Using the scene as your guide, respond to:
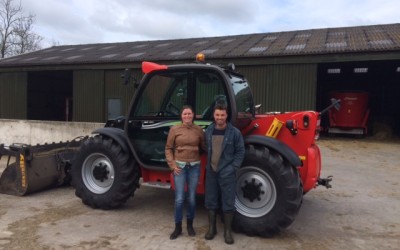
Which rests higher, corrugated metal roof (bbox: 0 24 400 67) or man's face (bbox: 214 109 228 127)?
corrugated metal roof (bbox: 0 24 400 67)

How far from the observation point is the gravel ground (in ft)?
14.3

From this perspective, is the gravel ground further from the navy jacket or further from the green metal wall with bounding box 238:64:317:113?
the green metal wall with bounding box 238:64:317:113

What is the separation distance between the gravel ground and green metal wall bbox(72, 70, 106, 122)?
1266 cm

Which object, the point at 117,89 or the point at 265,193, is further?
the point at 117,89

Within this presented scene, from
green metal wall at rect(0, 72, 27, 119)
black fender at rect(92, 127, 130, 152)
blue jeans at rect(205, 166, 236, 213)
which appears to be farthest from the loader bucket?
green metal wall at rect(0, 72, 27, 119)

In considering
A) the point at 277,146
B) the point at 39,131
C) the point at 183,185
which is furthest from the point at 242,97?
the point at 39,131

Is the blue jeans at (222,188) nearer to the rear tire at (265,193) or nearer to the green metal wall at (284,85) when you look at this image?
the rear tire at (265,193)

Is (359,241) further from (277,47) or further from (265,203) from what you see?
(277,47)

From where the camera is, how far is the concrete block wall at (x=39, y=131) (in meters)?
11.5

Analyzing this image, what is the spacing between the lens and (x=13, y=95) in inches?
821

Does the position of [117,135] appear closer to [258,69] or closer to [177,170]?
[177,170]

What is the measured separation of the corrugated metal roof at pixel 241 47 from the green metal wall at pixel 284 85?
664mm

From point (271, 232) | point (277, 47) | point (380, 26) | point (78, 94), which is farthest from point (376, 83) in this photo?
point (271, 232)

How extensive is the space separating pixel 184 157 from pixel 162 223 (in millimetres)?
1154
